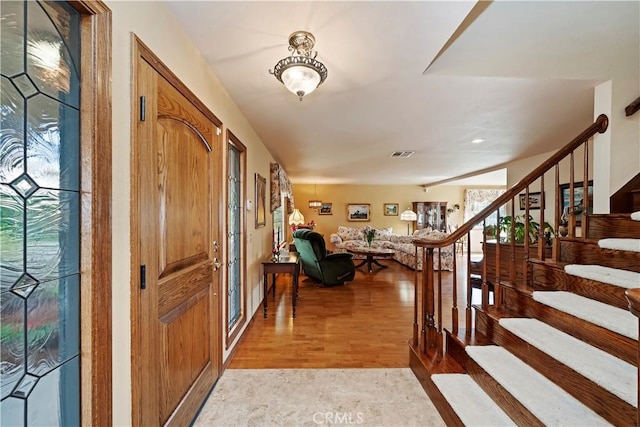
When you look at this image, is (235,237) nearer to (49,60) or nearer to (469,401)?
(49,60)

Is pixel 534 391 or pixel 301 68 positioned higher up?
pixel 301 68

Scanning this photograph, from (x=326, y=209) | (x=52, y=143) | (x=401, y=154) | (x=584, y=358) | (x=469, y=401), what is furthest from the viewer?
(x=326, y=209)

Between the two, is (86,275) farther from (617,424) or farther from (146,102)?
(617,424)

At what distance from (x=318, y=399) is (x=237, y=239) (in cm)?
164

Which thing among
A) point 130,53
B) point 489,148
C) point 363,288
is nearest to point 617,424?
point 130,53

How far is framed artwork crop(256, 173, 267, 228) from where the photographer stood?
11.5 feet

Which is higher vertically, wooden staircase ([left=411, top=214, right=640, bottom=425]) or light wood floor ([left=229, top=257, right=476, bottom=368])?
wooden staircase ([left=411, top=214, right=640, bottom=425])

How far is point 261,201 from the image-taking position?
12.3ft

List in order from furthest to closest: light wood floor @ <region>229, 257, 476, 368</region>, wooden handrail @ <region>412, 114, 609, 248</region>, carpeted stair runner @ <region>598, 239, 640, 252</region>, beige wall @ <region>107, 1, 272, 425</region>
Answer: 1. light wood floor @ <region>229, 257, 476, 368</region>
2. wooden handrail @ <region>412, 114, 609, 248</region>
3. carpeted stair runner @ <region>598, 239, 640, 252</region>
4. beige wall @ <region>107, 1, 272, 425</region>

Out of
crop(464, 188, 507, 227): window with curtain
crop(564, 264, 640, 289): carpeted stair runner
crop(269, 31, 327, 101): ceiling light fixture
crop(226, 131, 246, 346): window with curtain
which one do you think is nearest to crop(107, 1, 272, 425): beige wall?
crop(269, 31, 327, 101): ceiling light fixture

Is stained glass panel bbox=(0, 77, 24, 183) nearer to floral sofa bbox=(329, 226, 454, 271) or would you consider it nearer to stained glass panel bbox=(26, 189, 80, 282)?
stained glass panel bbox=(26, 189, 80, 282)

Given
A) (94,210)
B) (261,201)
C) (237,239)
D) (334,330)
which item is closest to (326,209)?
(261,201)

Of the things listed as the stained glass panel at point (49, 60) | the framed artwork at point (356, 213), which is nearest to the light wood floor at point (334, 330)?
the stained glass panel at point (49, 60)

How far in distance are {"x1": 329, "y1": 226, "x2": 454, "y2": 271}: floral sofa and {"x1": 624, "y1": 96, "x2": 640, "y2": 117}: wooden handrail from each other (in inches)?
146
